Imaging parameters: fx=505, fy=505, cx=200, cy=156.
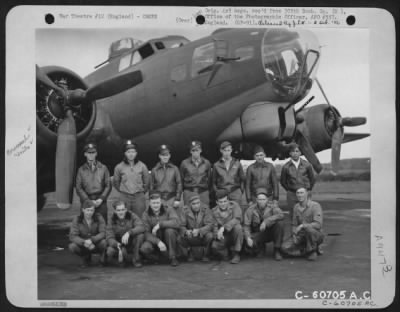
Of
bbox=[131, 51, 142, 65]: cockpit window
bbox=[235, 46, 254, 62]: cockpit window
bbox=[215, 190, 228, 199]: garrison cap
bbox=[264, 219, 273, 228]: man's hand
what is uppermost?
bbox=[131, 51, 142, 65]: cockpit window

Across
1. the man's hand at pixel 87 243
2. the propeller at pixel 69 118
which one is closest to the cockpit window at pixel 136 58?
the propeller at pixel 69 118

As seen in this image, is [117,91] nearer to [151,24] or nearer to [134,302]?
[151,24]

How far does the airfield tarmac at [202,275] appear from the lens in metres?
5.45

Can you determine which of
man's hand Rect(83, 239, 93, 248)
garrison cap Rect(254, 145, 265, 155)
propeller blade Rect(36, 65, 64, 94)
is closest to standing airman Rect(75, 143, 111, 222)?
man's hand Rect(83, 239, 93, 248)

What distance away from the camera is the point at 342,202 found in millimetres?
6027

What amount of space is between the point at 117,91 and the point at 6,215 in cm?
191

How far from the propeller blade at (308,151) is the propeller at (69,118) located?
2.20 metres

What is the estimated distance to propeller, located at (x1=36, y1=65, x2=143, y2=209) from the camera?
5.89 metres

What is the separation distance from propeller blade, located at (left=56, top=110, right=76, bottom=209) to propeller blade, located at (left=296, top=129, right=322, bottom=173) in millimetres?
2861

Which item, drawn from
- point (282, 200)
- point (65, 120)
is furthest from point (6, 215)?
point (282, 200)

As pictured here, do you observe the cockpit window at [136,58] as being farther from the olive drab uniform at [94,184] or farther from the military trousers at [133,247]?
the military trousers at [133,247]

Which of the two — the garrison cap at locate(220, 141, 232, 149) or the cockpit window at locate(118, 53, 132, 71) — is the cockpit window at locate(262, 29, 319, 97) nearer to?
the garrison cap at locate(220, 141, 232, 149)

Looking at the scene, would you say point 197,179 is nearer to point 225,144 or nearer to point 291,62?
point 225,144

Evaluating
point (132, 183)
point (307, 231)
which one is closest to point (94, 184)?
point (132, 183)
